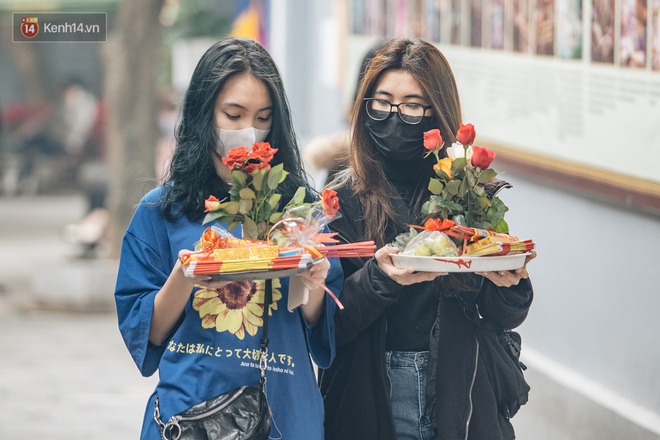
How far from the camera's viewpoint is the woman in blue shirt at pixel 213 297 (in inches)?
127

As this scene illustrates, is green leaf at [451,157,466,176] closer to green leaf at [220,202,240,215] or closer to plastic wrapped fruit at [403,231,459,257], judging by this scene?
plastic wrapped fruit at [403,231,459,257]

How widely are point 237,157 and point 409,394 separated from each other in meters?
0.92

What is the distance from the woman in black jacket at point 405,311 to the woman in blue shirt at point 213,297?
0.16 meters

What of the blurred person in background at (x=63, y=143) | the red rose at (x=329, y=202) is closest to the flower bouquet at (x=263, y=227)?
the red rose at (x=329, y=202)

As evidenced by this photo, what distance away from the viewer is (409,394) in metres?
3.51

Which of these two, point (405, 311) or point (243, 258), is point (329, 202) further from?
point (405, 311)

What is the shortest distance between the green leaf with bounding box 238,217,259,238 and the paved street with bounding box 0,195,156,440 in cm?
414

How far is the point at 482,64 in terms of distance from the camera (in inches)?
312

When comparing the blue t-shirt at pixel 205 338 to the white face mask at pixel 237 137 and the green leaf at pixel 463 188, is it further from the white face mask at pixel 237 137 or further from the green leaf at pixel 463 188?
the green leaf at pixel 463 188

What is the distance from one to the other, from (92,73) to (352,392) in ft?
80.2

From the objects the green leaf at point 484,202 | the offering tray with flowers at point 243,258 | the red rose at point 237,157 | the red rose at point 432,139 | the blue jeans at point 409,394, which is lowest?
the blue jeans at point 409,394

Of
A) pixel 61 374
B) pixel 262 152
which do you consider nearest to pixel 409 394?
pixel 262 152

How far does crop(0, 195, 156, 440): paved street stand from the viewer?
7.30 metres

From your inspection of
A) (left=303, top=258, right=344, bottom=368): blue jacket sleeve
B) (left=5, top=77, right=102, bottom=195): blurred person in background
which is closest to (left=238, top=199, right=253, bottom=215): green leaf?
(left=303, top=258, right=344, bottom=368): blue jacket sleeve
